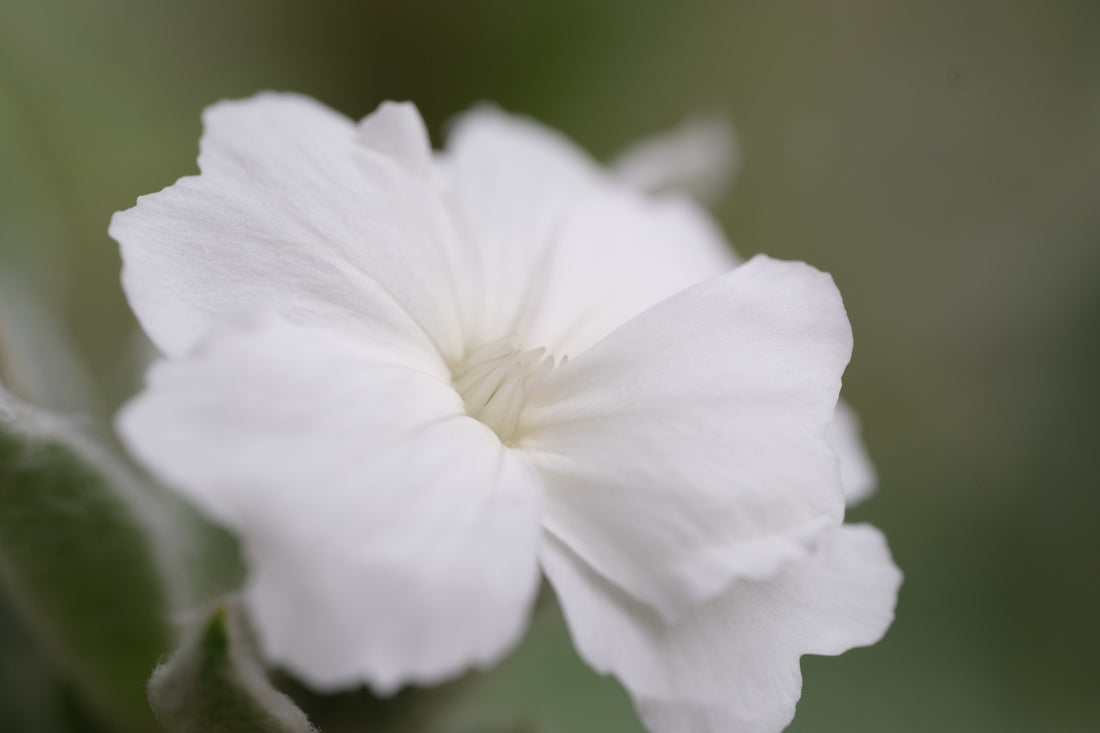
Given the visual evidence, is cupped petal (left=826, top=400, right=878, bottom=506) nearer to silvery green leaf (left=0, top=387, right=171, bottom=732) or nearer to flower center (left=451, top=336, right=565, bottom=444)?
flower center (left=451, top=336, right=565, bottom=444)

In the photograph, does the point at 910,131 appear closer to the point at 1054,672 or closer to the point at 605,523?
the point at 1054,672

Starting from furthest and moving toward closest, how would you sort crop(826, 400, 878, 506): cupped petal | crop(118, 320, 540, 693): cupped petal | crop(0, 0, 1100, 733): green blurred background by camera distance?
crop(0, 0, 1100, 733): green blurred background → crop(826, 400, 878, 506): cupped petal → crop(118, 320, 540, 693): cupped petal

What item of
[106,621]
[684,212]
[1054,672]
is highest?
[684,212]

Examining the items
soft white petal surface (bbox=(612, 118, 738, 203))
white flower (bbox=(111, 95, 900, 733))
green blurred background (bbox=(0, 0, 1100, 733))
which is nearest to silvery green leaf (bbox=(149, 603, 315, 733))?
white flower (bbox=(111, 95, 900, 733))

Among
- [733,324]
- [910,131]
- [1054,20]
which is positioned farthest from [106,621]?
[1054,20]

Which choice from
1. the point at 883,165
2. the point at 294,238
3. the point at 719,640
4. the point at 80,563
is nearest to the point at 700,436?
the point at 719,640

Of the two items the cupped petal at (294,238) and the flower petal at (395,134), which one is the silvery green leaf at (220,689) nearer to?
the cupped petal at (294,238)
